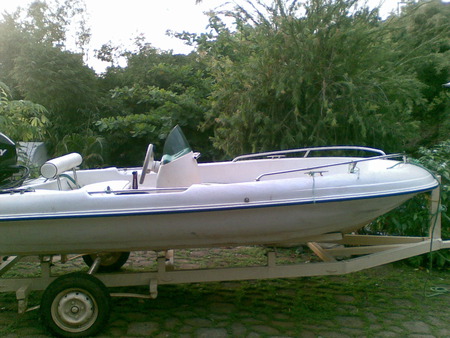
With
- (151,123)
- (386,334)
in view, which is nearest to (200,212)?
(386,334)

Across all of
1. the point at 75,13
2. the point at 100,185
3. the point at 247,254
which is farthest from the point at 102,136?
the point at 75,13

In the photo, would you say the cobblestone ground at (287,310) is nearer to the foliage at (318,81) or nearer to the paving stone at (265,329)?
the paving stone at (265,329)

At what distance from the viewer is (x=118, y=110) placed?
31.0ft

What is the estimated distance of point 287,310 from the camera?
155 inches

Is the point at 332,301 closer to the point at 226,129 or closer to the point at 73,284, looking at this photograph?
the point at 73,284

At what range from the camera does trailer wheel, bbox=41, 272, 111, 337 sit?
339cm

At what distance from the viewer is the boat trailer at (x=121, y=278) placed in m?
3.39

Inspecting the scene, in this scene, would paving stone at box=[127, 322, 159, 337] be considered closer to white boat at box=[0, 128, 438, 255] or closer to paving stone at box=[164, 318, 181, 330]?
paving stone at box=[164, 318, 181, 330]

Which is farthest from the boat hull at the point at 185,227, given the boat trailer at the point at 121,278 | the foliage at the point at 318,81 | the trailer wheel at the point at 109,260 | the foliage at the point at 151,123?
the foliage at the point at 151,123

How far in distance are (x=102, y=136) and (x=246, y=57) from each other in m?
3.66

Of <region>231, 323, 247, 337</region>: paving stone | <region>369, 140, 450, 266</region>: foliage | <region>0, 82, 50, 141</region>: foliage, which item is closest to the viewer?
<region>231, 323, 247, 337</region>: paving stone

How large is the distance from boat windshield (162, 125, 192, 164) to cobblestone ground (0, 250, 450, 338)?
1.27m

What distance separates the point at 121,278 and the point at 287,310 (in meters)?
1.38

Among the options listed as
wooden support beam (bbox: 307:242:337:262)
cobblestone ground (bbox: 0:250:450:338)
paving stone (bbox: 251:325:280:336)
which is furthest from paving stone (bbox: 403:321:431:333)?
paving stone (bbox: 251:325:280:336)
